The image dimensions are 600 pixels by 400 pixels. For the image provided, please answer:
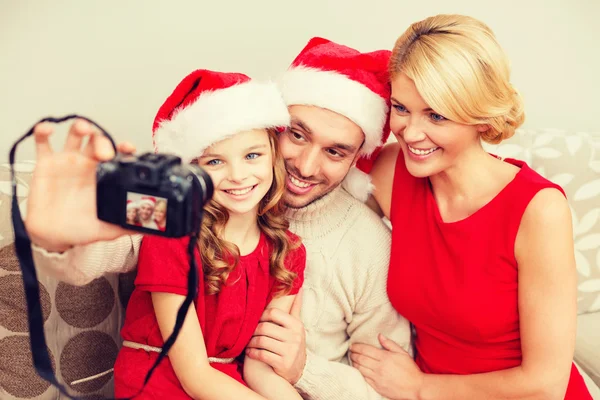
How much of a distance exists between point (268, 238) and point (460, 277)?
450 mm

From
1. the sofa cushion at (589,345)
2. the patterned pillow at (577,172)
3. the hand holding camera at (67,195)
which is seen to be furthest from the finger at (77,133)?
the sofa cushion at (589,345)

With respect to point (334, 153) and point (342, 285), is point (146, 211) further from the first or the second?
point (342, 285)

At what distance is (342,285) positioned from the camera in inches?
56.2

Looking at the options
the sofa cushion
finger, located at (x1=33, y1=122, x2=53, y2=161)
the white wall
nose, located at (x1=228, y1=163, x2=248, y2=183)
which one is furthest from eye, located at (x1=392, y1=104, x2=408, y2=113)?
the sofa cushion

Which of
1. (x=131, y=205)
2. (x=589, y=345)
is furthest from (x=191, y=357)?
(x=589, y=345)

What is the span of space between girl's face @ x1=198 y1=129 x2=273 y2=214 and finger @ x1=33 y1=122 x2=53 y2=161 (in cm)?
38

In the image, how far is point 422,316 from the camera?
4.63 feet

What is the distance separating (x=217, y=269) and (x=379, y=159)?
54 centimetres

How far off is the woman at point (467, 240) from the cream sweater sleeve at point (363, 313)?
0.03 m

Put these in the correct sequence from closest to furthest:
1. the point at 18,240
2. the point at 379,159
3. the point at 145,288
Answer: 1. the point at 18,240
2. the point at 145,288
3. the point at 379,159

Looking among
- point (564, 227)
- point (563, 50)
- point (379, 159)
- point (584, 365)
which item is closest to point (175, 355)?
point (379, 159)

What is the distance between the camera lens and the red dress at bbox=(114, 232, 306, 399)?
1146 mm

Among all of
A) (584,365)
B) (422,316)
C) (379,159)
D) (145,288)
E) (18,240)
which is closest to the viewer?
(18,240)

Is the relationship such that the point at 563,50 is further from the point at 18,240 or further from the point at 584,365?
the point at 18,240
